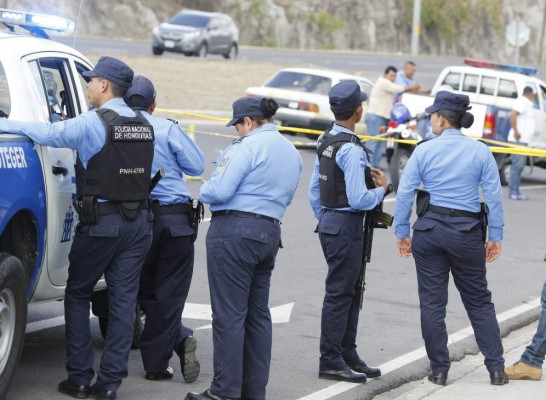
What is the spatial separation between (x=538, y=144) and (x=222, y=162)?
15896mm

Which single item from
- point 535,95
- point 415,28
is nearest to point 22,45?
point 535,95

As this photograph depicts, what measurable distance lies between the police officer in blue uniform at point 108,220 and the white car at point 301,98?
15689 mm

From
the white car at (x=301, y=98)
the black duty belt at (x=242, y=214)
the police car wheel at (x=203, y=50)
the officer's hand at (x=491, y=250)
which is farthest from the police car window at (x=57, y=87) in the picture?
the police car wheel at (x=203, y=50)

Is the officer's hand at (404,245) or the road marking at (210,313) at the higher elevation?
the officer's hand at (404,245)

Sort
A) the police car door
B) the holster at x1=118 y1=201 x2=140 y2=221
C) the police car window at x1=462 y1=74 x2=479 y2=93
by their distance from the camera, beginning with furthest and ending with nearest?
the police car window at x1=462 y1=74 x2=479 y2=93 → the police car door → the holster at x1=118 y1=201 x2=140 y2=221

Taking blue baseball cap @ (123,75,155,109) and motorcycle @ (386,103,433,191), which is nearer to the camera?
blue baseball cap @ (123,75,155,109)

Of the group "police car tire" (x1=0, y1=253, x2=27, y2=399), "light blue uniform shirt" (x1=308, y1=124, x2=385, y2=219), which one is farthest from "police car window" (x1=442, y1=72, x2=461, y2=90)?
"police car tire" (x1=0, y1=253, x2=27, y2=399)

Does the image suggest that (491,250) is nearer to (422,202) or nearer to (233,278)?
(422,202)

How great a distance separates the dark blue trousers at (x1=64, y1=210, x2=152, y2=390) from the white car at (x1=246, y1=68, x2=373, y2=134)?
51.6 ft

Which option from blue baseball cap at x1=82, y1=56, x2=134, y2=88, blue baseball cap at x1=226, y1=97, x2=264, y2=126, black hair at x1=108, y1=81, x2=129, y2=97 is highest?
blue baseball cap at x1=82, y1=56, x2=134, y2=88

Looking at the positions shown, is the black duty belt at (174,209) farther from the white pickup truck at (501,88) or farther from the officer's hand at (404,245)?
the white pickup truck at (501,88)

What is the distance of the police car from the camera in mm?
6512

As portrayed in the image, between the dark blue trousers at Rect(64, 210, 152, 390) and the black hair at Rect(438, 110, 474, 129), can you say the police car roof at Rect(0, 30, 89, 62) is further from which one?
the black hair at Rect(438, 110, 474, 129)

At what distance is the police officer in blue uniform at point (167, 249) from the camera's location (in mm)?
7273
